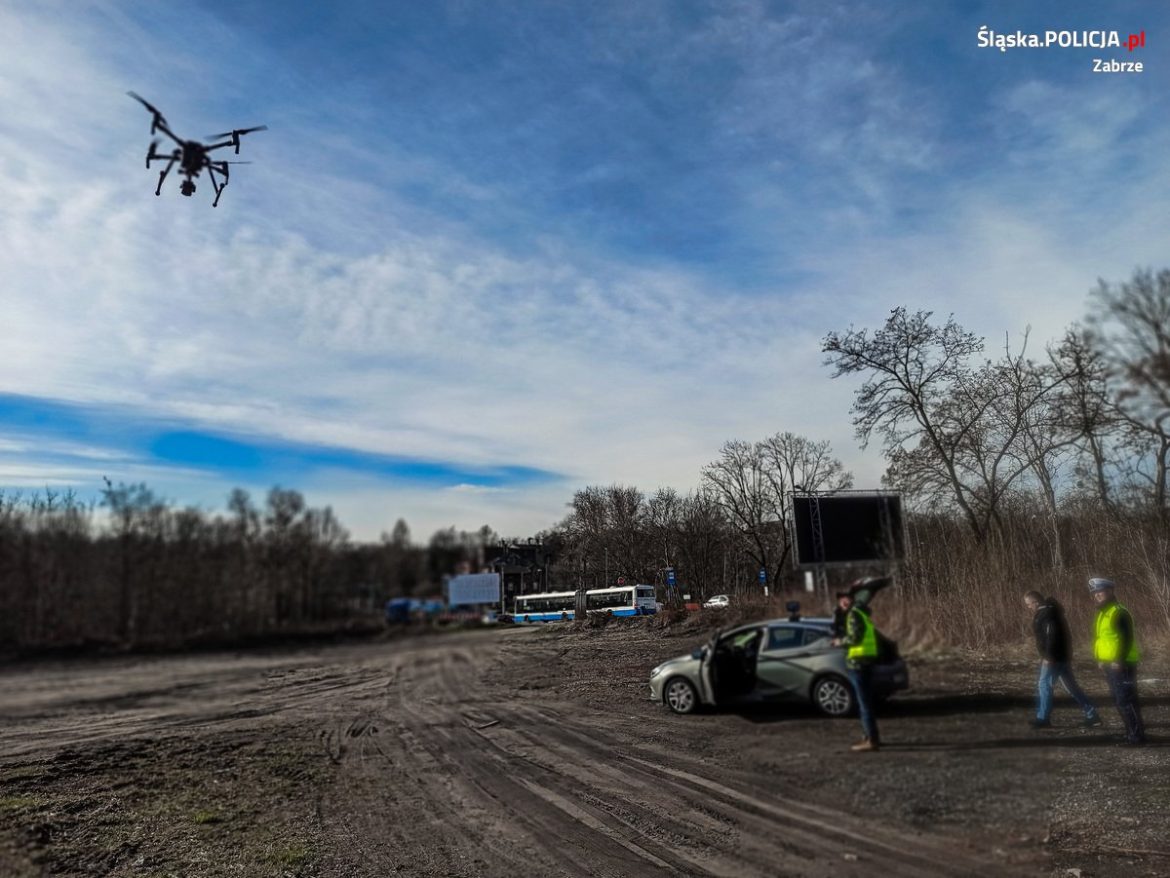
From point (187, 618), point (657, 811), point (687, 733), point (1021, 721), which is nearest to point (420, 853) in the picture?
point (657, 811)

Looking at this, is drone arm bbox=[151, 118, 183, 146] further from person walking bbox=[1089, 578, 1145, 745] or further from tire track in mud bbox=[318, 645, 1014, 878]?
person walking bbox=[1089, 578, 1145, 745]

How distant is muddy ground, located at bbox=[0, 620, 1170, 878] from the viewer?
4109 mm

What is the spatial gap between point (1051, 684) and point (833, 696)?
1734 mm

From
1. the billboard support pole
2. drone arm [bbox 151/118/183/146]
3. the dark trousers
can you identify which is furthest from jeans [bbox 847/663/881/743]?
drone arm [bbox 151/118/183/146]

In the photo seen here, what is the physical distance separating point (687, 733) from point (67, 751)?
42.6 ft

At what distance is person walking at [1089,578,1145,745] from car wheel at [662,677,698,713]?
2517 millimetres

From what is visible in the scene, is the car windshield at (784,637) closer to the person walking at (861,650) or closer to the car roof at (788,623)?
the car roof at (788,623)

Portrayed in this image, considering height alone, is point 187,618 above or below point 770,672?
above

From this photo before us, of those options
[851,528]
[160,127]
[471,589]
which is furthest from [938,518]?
[160,127]

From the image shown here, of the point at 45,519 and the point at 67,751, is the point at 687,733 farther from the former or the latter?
the point at 67,751

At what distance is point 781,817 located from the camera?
180 inches

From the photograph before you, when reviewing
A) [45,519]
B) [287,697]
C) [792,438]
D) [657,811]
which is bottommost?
[657,811]

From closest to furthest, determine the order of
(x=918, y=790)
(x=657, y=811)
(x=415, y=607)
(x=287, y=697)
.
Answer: (x=415, y=607) → (x=918, y=790) → (x=657, y=811) → (x=287, y=697)

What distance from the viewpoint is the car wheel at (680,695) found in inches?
177
